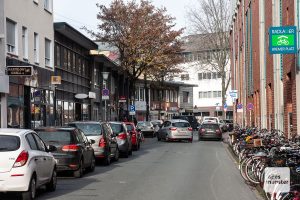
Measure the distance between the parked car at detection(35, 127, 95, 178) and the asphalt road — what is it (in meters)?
0.38

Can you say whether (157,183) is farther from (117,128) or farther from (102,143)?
(117,128)

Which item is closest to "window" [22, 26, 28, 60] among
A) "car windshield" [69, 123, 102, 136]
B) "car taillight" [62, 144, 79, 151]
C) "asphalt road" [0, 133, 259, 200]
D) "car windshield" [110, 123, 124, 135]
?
"car windshield" [110, 123, 124, 135]

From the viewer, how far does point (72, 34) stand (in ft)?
125

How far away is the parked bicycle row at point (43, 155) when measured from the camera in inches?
446

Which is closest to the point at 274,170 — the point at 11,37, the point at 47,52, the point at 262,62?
the point at 11,37

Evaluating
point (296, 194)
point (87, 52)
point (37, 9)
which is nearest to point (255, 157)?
point (296, 194)

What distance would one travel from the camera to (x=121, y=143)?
2512 centimetres

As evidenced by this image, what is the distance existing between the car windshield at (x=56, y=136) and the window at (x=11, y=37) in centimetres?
1066

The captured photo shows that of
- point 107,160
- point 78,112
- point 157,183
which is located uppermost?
point 78,112

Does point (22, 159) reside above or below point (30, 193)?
above

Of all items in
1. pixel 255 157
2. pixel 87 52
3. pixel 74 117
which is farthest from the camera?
pixel 87 52

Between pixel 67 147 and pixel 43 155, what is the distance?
3299mm

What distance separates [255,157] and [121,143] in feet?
36.2

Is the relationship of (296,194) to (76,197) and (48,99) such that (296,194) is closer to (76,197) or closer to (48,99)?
(76,197)
